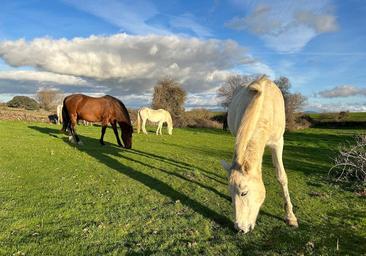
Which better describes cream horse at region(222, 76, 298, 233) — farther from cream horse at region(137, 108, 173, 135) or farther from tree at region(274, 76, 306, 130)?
tree at region(274, 76, 306, 130)

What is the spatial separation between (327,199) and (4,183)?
25.9 feet

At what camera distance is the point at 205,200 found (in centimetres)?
685

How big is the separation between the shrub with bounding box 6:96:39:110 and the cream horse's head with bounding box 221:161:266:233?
57761 millimetres

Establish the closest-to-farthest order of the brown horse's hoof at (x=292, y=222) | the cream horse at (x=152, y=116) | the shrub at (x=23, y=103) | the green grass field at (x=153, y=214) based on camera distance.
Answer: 1. the green grass field at (x=153, y=214)
2. the brown horse's hoof at (x=292, y=222)
3. the cream horse at (x=152, y=116)
4. the shrub at (x=23, y=103)

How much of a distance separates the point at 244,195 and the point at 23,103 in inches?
2371

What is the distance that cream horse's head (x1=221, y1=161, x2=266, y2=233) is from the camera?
457cm

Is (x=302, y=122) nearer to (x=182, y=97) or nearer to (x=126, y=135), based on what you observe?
(x=182, y=97)

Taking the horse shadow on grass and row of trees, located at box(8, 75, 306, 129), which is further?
row of trees, located at box(8, 75, 306, 129)

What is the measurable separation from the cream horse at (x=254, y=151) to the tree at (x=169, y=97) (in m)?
41.9

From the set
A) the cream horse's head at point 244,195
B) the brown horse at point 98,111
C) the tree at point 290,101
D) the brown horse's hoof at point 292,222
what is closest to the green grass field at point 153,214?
the brown horse's hoof at point 292,222

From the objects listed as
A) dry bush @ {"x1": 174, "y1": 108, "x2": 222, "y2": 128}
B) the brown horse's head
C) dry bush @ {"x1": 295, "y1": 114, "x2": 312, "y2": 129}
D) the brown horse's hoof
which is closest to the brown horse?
the brown horse's head

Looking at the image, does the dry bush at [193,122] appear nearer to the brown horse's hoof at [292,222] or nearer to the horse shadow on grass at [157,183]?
the horse shadow on grass at [157,183]

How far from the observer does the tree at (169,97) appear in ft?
157

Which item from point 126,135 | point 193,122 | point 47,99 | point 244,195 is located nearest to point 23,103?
point 47,99
